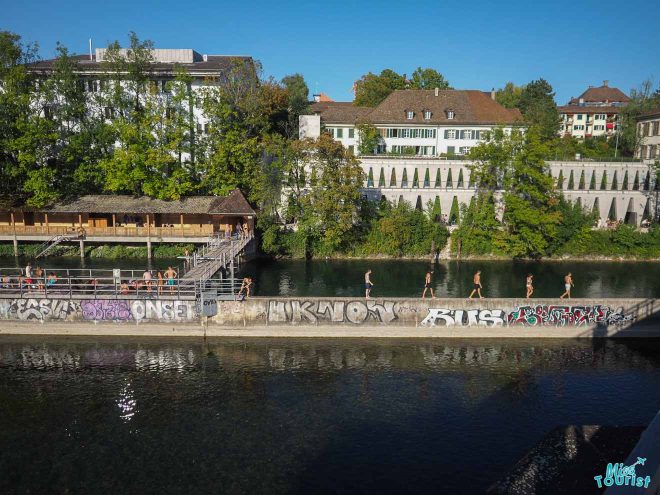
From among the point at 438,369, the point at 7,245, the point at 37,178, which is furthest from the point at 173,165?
the point at 438,369

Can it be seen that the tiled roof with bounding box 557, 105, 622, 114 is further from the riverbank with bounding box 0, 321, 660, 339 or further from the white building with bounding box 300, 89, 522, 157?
the riverbank with bounding box 0, 321, 660, 339

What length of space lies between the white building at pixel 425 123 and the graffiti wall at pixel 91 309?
45275 mm

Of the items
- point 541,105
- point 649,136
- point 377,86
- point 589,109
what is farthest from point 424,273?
point 589,109

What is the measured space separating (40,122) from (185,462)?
53.4 m

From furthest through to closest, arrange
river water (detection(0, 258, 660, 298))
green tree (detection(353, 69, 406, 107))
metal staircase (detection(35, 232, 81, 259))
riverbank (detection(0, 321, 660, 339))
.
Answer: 1. green tree (detection(353, 69, 406, 107))
2. metal staircase (detection(35, 232, 81, 259))
3. river water (detection(0, 258, 660, 298))
4. riverbank (detection(0, 321, 660, 339))

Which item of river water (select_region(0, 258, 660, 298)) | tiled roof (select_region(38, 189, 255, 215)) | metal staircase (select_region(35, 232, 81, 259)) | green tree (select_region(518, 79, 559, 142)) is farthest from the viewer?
green tree (select_region(518, 79, 559, 142))

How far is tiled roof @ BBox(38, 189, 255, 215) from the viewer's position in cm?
5956

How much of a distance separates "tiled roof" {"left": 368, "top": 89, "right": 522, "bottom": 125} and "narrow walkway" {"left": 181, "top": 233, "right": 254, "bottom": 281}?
113 ft

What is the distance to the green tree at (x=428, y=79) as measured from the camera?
109562 mm

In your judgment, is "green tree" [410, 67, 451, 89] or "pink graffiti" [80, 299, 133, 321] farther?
"green tree" [410, 67, 451, 89]

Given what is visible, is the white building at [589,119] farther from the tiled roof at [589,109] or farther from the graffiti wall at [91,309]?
the graffiti wall at [91,309]

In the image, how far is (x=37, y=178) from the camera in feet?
202

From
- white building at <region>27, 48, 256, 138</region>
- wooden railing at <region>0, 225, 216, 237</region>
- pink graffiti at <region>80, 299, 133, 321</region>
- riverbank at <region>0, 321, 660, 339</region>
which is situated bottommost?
riverbank at <region>0, 321, 660, 339</region>

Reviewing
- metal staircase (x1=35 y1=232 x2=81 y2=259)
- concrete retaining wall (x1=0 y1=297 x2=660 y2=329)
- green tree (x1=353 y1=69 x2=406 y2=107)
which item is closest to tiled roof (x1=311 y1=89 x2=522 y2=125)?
green tree (x1=353 y1=69 x2=406 y2=107)
